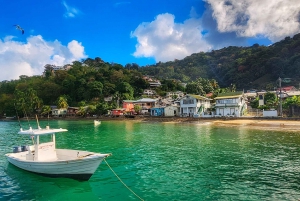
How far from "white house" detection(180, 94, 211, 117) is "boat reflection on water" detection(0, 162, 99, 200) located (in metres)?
54.3

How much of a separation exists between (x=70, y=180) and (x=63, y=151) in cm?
375

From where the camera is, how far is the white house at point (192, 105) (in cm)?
6762

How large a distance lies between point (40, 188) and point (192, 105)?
190 ft

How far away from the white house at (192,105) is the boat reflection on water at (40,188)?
54.3 m

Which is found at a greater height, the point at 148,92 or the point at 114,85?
the point at 114,85

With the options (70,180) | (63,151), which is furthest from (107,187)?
(63,151)

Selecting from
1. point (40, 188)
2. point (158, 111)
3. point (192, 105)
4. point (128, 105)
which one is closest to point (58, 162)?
point (40, 188)

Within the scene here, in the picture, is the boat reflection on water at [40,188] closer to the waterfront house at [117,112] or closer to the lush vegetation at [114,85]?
the waterfront house at [117,112]

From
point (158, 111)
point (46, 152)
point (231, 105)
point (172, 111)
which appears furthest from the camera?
point (158, 111)

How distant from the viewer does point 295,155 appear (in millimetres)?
21203

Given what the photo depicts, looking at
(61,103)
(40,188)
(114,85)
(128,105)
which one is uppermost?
(114,85)

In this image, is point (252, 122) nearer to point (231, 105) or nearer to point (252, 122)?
point (252, 122)

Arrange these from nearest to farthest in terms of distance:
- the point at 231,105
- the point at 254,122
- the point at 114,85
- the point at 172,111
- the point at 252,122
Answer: the point at 254,122, the point at 252,122, the point at 231,105, the point at 172,111, the point at 114,85

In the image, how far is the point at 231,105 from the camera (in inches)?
2395
